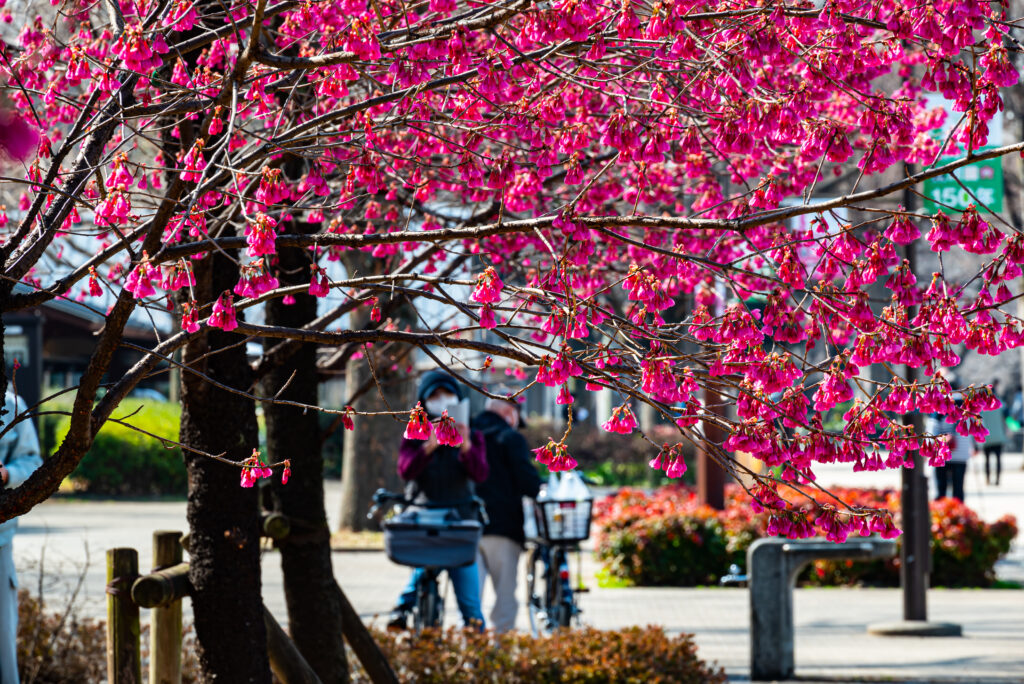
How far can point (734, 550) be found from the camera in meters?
12.1

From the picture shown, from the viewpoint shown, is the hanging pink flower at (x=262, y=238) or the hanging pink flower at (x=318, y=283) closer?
the hanging pink flower at (x=262, y=238)

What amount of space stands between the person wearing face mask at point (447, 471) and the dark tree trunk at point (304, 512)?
4.83 ft

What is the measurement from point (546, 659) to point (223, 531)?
2272 mm

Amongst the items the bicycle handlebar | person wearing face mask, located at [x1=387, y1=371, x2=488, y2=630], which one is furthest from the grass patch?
person wearing face mask, located at [x1=387, y1=371, x2=488, y2=630]

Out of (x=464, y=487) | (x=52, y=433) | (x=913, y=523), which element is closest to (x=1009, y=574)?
(x=913, y=523)

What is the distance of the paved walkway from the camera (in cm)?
812

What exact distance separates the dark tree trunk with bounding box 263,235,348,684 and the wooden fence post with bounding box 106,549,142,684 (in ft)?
3.44

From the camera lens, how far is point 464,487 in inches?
305

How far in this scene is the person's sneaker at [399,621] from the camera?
6932 mm

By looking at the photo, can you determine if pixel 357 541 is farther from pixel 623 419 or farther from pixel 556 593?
pixel 623 419

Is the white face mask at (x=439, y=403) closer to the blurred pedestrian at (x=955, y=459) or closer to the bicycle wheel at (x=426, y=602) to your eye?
the bicycle wheel at (x=426, y=602)

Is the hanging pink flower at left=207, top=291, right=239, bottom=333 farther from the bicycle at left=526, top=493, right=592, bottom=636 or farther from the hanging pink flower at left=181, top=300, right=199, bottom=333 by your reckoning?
the bicycle at left=526, top=493, right=592, bottom=636

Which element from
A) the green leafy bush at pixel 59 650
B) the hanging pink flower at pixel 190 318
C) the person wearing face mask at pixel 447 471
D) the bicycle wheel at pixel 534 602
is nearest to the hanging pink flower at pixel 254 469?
the hanging pink flower at pixel 190 318

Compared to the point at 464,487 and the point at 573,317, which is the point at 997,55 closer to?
the point at 573,317
